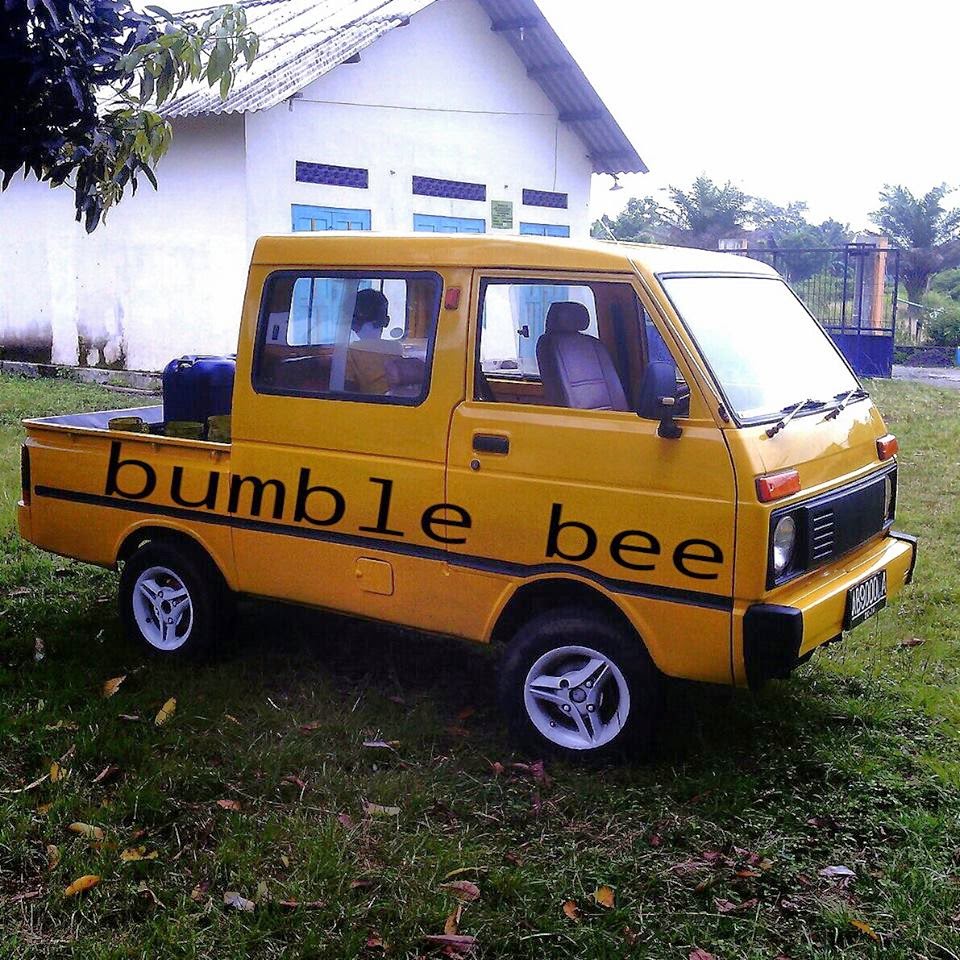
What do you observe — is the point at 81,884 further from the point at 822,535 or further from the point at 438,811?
the point at 822,535

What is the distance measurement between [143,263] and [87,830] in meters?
13.0

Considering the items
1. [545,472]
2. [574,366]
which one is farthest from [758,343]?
[545,472]

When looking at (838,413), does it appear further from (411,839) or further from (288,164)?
(288,164)

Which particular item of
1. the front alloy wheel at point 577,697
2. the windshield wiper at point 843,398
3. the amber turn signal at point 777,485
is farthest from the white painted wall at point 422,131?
the amber turn signal at point 777,485

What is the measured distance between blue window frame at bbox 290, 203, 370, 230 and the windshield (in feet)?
34.2

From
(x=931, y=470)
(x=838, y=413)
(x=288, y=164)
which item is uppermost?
(x=288, y=164)

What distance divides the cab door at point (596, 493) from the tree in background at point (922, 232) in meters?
28.5

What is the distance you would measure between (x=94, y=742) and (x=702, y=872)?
252 cm

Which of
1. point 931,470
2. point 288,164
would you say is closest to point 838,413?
point 931,470

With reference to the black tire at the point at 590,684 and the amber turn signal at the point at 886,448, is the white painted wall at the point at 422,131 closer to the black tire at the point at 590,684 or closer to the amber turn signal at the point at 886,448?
the amber turn signal at the point at 886,448

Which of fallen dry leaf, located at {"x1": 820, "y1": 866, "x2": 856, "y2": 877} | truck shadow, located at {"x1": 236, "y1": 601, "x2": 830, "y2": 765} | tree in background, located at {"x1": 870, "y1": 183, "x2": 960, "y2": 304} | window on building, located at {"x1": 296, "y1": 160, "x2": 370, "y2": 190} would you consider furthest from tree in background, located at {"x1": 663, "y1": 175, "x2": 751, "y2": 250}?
fallen dry leaf, located at {"x1": 820, "y1": 866, "x2": 856, "y2": 877}

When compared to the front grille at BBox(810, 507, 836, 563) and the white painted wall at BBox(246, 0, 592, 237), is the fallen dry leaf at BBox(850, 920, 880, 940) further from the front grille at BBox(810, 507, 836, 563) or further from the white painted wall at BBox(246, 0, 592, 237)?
the white painted wall at BBox(246, 0, 592, 237)

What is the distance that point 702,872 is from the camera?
3.96 m

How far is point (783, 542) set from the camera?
437cm
